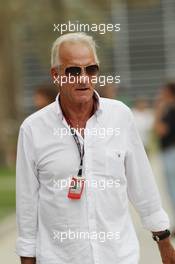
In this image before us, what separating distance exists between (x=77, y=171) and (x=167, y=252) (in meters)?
0.65

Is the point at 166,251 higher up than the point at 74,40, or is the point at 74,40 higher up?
the point at 74,40

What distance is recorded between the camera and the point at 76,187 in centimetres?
434

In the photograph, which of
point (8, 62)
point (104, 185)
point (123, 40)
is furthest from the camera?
point (8, 62)

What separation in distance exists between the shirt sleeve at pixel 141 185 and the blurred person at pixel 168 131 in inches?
216

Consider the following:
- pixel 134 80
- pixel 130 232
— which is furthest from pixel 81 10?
pixel 130 232

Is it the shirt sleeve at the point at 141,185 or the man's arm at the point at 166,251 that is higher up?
the shirt sleeve at the point at 141,185

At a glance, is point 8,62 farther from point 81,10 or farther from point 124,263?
point 124,263

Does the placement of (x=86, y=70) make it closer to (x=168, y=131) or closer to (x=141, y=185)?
(x=141, y=185)

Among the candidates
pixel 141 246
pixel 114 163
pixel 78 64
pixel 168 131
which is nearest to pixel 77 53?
pixel 78 64

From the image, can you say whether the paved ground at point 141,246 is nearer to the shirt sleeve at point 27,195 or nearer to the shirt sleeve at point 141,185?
the shirt sleeve at point 141,185

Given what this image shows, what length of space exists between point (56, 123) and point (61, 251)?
0.55m

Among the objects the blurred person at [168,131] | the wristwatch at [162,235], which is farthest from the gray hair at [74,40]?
the blurred person at [168,131]

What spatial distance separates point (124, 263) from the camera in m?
4.54

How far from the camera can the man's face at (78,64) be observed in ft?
14.6
